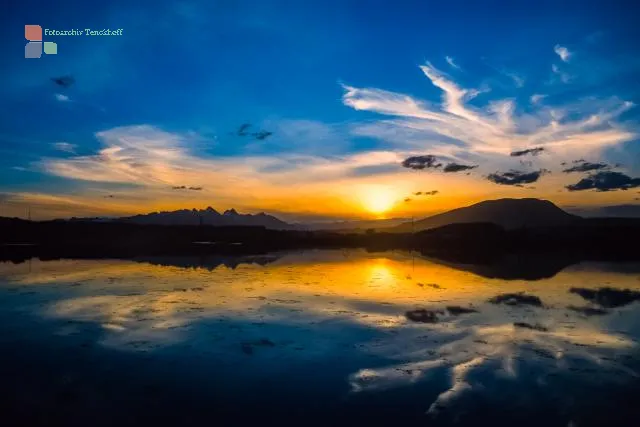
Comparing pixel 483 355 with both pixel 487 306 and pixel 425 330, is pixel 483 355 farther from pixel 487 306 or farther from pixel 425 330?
pixel 487 306

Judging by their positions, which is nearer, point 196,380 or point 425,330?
point 196,380

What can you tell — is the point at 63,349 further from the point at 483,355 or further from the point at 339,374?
the point at 483,355

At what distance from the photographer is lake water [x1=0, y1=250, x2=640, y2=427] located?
31.4 ft

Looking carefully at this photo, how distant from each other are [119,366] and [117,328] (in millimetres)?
4965

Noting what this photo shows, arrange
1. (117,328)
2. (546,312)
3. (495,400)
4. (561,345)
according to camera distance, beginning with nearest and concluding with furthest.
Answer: (495,400) → (561,345) → (117,328) → (546,312)

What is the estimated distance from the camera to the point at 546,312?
68.3 feet

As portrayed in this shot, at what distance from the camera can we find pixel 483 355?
45.7 ft

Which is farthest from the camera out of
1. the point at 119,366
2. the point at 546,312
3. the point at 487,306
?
the point at 487,306

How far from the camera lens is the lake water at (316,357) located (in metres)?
9.59

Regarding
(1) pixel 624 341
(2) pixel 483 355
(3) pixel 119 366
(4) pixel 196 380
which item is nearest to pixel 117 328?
(3) pixel 119 366

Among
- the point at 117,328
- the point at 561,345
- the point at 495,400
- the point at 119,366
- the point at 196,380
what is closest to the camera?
the point at 495,400

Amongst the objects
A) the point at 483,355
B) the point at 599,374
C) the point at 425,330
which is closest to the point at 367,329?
the point at 425,330

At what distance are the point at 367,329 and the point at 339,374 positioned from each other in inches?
210

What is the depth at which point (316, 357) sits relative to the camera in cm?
1362
